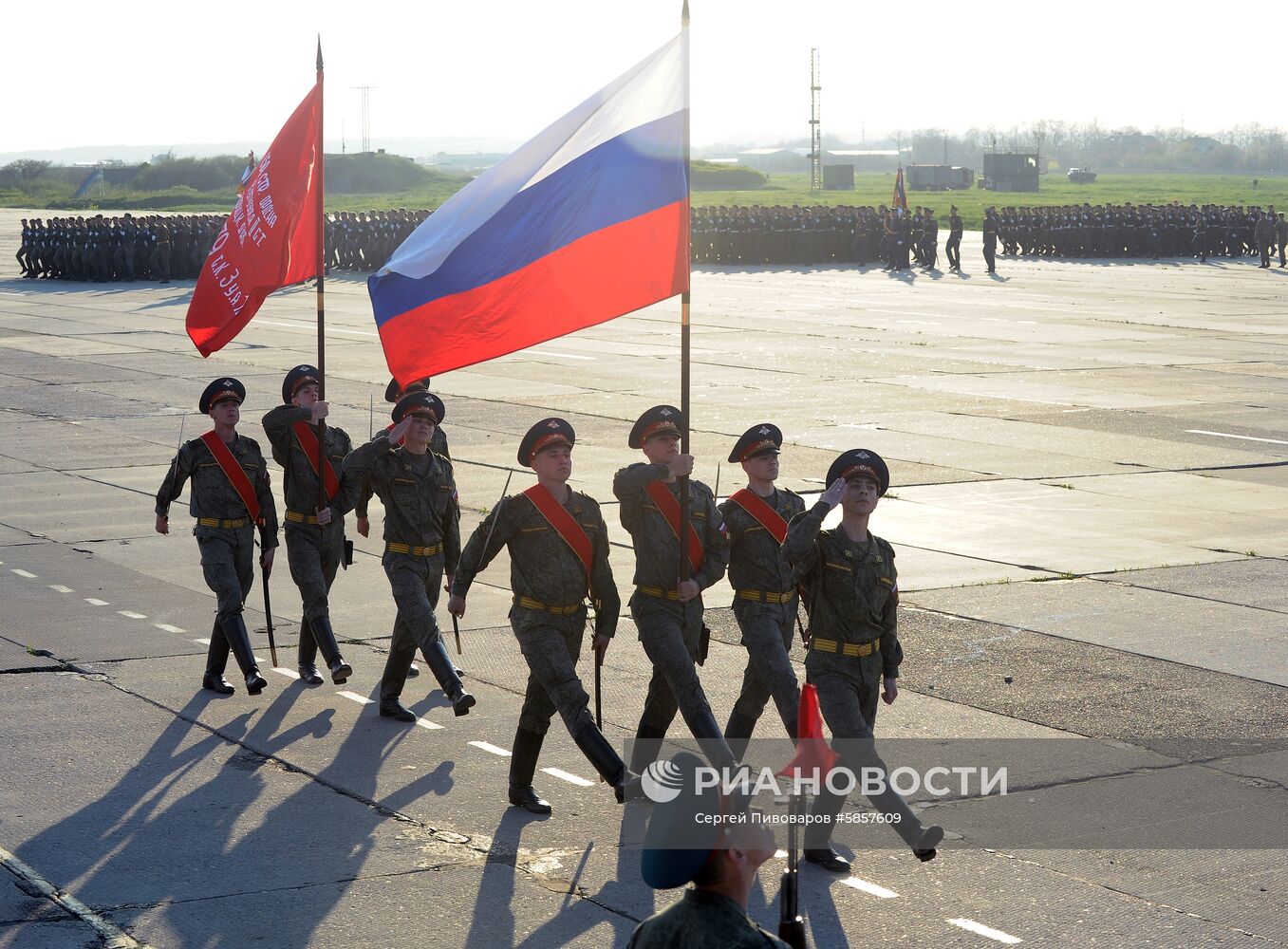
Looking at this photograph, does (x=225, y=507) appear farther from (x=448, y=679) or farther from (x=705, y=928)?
(x=705, y=928)

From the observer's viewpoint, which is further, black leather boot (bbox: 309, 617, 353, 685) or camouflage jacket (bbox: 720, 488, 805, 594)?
black leather boot (bbox: 309, 617, 353, 685)

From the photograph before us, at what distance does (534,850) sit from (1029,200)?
101 metres

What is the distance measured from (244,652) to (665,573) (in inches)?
110

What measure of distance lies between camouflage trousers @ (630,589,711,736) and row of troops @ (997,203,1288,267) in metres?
54.4

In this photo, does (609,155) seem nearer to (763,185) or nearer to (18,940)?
(18,940)

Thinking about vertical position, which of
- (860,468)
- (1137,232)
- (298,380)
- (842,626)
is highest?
(1137,232)

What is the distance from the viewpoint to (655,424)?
7.75 m

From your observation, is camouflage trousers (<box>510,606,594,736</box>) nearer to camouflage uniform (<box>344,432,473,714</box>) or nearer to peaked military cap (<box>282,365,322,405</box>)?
camouflage uniform (<box>344,432,473,714</box>)

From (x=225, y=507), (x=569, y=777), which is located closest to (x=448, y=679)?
(x=569, y=777)

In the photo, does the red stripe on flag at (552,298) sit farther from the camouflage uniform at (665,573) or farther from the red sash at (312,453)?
the red sash at (312,453)

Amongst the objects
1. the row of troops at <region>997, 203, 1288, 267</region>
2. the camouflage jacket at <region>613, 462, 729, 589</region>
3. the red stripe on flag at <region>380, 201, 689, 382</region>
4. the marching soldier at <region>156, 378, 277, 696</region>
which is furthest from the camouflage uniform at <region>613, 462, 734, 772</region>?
the row of troops at <region>997, 203, 1288, 267</region>

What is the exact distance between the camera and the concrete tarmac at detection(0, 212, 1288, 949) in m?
6.49

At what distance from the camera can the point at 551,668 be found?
7477mm

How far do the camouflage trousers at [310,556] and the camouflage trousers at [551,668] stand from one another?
7.59 ft
